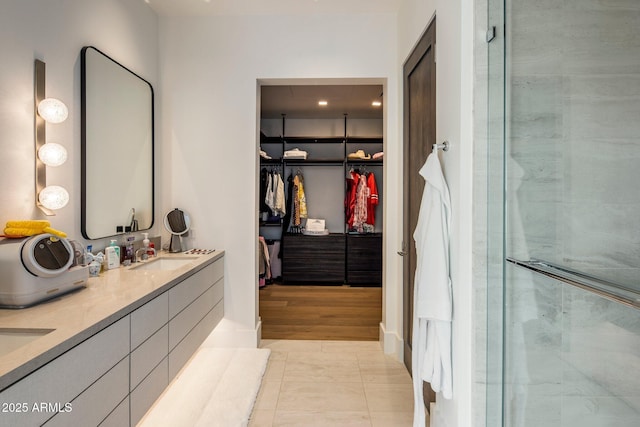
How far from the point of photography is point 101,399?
4.08 feet

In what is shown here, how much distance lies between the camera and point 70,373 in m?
1.09

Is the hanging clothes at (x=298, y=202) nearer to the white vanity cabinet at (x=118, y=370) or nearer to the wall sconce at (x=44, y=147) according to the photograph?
the white vanity cabinet at (x=118, y=370)

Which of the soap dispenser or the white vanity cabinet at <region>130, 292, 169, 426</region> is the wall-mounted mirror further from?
the white vanity cabinet at <region>130, 292, 169, 426</region>

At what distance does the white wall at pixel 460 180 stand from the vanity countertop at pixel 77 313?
4.63 ft

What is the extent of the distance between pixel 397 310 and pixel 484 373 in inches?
54.0

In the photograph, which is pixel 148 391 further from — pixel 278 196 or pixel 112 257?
pixel 278 196

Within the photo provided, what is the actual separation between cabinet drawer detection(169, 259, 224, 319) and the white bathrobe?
1.29m

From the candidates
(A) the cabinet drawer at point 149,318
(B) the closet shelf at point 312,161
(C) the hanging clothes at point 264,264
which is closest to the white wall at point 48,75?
(A) the cabinet drawer at point 149,318

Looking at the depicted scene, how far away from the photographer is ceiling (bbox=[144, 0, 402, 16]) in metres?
2.68

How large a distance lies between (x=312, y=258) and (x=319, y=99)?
2.22 meters

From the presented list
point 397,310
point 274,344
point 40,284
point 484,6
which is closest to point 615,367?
point 484,6

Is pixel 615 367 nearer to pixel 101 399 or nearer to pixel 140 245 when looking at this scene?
pixel 101 399

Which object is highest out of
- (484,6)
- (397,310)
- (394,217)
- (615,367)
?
(484,6)

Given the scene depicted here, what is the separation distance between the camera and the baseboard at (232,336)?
2861 millimetres
